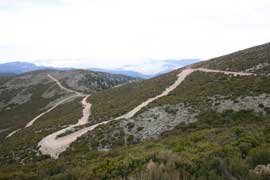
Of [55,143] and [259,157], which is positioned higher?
[259,157]

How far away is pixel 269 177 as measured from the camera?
7.70 metres

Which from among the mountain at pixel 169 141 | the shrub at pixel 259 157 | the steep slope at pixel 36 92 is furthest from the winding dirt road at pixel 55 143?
the steep slope at pixel 36 92

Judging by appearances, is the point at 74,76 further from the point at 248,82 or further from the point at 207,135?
the point at 207,135

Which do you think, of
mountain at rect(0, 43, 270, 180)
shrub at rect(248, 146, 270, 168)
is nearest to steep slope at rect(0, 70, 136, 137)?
mountain at rect(0, 43, 270, 180)

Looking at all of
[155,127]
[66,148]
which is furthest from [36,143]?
[155,127]

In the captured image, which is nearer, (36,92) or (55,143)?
(55,143)

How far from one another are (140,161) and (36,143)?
1924 cm

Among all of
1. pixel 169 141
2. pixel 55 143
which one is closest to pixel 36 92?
pixel 55 143

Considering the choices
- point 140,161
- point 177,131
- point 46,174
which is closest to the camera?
point 140,161

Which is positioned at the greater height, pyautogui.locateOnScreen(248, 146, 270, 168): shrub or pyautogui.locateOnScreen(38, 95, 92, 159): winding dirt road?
pyautogui.locateOnScreen(248, 146, 270, 168): shrub

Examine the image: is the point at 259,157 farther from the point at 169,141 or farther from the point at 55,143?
the point at 55,143

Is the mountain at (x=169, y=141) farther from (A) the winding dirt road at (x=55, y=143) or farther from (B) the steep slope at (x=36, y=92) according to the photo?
(B) the steep slope at (x=36, y=92)

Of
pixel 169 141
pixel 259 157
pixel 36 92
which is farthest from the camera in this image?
pixel 36 92

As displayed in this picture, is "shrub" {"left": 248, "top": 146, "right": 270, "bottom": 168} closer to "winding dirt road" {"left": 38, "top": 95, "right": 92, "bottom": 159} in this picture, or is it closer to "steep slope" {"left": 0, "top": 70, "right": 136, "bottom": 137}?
"winding dirt road" {"left": 38, "top": 95, "right": 92, "bottom": 159}
